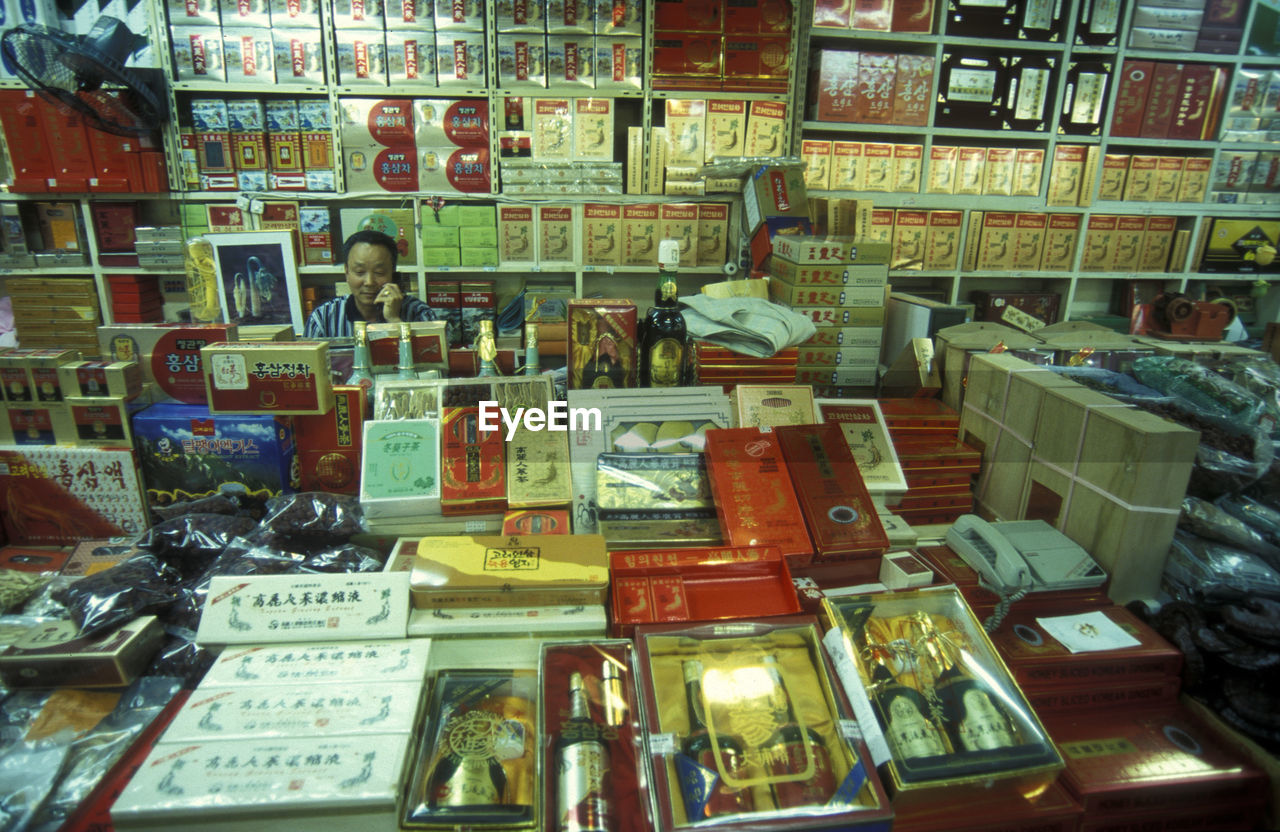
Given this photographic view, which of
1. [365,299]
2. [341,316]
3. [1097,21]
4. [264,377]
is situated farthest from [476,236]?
[1097,21]

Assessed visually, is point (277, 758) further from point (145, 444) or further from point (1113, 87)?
point (1113, 87)

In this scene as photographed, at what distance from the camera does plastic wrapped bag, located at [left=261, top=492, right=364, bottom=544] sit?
5.40 ft

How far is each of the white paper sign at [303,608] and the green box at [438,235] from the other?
2777 millimetres

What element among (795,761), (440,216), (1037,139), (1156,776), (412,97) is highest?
(412,97)

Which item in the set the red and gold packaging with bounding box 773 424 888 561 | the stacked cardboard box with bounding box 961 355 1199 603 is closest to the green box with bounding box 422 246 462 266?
the red and gold packaging with bounding box 773 424 888 561

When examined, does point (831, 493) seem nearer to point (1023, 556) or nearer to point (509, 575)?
point (1023, 556)

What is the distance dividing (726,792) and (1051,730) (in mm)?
742

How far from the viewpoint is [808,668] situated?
129 centimetres

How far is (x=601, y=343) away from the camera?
186 cm

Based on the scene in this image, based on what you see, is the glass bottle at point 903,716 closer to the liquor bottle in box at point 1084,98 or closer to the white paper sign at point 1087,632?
the white paper sign at point 1087,632

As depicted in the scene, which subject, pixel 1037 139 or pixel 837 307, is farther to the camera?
pixel 1037 139

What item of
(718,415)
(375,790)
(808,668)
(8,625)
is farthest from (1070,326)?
(8,625)

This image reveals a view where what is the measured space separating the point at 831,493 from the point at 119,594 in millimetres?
1568

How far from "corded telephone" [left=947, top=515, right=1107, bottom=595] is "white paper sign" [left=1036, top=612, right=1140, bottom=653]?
2.9 inches
